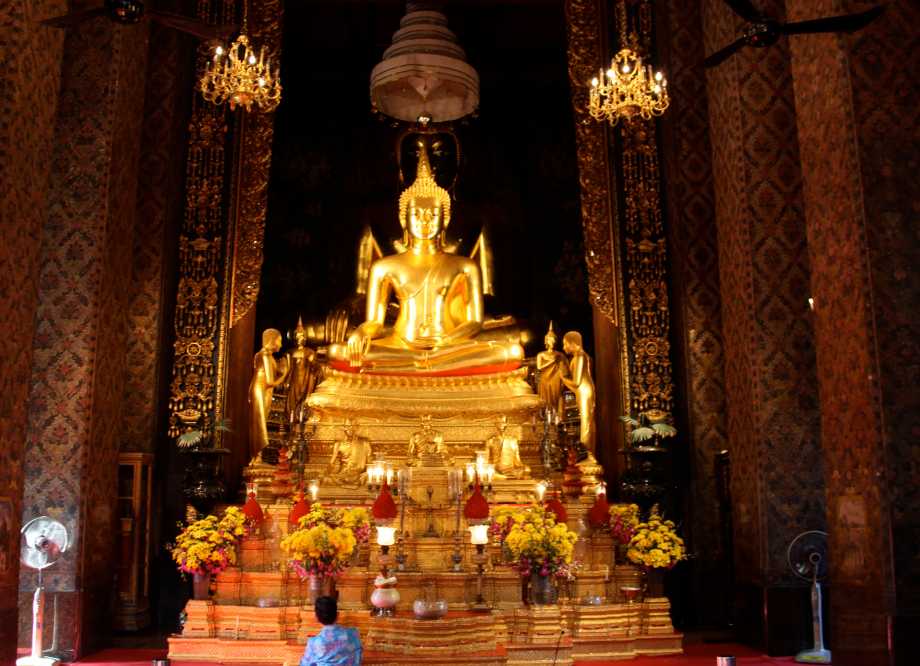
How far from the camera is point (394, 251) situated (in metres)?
12.1

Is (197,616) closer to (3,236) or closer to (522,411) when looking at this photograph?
(3,236)

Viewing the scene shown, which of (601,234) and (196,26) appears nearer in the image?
(196,26)

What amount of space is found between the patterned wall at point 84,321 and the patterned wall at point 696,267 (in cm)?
488

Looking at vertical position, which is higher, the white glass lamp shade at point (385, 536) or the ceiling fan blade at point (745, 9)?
the ceiling fan blade at point (745, 9)

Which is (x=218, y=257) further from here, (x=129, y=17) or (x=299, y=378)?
(x=129, y=17)

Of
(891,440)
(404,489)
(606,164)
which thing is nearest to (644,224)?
(606,164)

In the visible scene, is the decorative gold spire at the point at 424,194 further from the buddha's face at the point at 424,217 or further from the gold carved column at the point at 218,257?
the gold carved column at the point at 218,257

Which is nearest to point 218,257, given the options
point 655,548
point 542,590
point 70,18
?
point 70,18

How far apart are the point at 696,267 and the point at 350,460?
3605 mm

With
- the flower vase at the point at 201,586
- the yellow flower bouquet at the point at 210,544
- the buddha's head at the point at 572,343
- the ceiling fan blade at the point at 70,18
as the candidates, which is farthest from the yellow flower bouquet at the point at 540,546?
the ceiling fan blade at the point at 70,18

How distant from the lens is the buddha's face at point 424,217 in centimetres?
1092

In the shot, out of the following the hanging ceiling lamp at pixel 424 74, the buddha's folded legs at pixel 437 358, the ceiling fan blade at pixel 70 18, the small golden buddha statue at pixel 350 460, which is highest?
the hanging ceiling lamp at pixel 424 74

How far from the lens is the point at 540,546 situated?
6.50m

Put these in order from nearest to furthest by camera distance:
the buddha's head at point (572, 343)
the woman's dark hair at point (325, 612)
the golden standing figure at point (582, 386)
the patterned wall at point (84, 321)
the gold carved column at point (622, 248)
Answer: the woman's dark hair at point (325, 612) < the patterned wall at point (84, 321) < the golden standing figure at point (582, 386) < the gold carved column at point (622, 248) < the buddha's head at point (572, 343)
